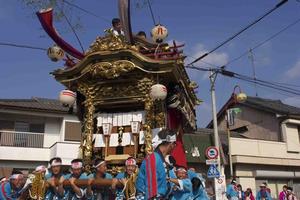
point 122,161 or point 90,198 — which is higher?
point 122,161

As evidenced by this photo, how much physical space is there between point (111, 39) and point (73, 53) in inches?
37.3

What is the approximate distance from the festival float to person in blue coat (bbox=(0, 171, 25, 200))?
142 cm

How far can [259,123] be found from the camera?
2439cm

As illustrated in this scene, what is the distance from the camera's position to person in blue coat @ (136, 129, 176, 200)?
3852 mm

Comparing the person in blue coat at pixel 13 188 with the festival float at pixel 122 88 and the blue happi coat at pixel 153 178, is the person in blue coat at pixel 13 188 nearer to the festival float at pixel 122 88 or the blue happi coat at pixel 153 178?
the festival float at pixel 122 88

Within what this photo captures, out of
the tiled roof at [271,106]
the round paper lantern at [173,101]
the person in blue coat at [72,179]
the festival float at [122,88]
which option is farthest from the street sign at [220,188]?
the tiled roof at [271,106]

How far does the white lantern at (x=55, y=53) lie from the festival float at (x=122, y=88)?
0.06 ft

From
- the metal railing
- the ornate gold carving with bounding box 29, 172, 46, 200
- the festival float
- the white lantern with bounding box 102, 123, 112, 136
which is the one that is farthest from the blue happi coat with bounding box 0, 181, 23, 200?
the metal railing

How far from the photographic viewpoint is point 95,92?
6.82 meters

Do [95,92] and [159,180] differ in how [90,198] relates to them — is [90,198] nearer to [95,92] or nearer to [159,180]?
[159,180]

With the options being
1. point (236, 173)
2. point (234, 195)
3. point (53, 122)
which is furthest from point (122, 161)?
point (53, 122)

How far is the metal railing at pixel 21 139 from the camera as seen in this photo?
21.1 meters

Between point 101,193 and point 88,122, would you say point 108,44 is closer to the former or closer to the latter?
point 88,122

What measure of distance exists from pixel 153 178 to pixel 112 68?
122 inches
